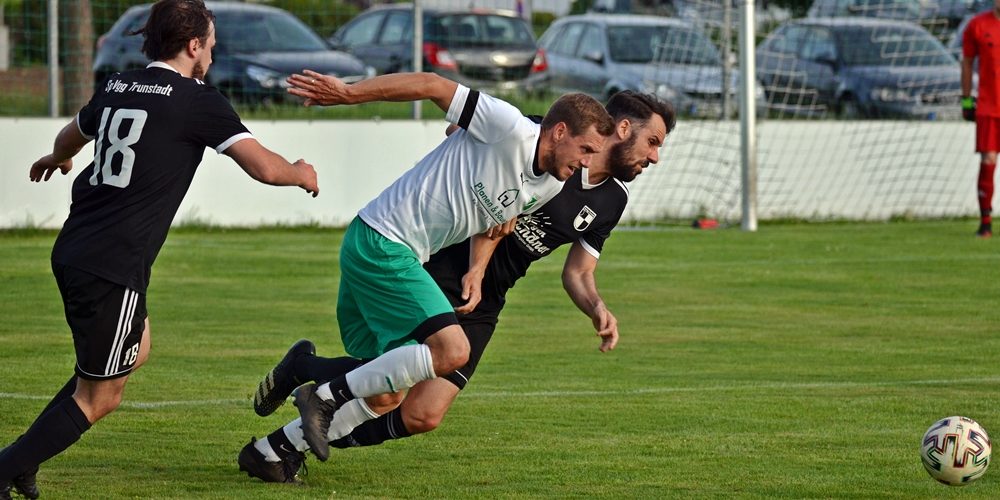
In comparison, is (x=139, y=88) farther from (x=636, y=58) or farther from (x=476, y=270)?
(x=636, y=58)

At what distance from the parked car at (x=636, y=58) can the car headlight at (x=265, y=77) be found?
3522 mm

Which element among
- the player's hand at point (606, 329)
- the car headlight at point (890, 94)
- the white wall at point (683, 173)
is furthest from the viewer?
the car headlight at point (890, 94)

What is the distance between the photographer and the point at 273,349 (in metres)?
9.68

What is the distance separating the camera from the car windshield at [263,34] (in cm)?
1728

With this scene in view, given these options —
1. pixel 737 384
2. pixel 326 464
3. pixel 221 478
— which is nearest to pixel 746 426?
pixel 737 384

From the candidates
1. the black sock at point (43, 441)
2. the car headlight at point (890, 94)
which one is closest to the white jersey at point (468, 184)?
the black sock at point (43, 441)

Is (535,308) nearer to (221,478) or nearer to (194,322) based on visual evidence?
(194,322)

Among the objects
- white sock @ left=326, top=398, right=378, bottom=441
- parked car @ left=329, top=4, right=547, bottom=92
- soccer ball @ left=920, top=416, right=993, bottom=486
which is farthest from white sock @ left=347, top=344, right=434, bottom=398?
parked car @ left=329, top=4, right=547, bottom=92

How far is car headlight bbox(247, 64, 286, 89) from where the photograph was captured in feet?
55.9

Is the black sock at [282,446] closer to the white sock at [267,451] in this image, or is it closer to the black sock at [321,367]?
the white sock at [267,451]

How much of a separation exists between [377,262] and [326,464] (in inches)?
41.5

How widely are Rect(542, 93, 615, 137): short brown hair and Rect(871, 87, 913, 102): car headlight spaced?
15007mm

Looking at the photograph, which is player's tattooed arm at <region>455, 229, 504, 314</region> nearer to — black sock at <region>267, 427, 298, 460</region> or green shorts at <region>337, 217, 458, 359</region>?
green shorts at <region>337, 217, 458, 359</region>

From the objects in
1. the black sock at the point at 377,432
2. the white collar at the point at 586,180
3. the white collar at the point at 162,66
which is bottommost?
the black sock at the point at 377,432
